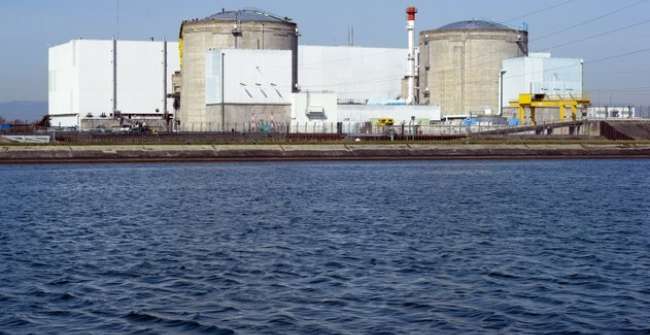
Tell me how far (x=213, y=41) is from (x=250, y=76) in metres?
8.12

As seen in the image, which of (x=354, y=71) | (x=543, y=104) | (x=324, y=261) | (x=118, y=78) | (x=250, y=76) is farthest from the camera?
(x=354, y=71)

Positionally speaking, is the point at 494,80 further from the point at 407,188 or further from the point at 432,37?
the point at 407,188

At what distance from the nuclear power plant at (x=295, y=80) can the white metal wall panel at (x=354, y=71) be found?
0.11 m

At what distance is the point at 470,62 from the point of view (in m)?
94.8

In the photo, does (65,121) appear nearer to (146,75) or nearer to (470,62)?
(146,75)

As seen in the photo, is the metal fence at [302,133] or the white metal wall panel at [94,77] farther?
the white metal wall panel at [94,77]

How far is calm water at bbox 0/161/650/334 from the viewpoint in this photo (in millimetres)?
14922

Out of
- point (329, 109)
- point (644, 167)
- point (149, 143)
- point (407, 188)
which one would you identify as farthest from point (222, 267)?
point (329, 109)

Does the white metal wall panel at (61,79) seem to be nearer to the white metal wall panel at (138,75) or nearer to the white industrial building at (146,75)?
the white industrial building at (146,75)

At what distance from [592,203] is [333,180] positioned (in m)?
16.2

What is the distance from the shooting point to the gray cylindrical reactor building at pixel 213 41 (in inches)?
3526

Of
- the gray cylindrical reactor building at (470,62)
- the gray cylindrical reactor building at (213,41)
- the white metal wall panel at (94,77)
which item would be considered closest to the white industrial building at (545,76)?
the gray cylindrical reactor building at (470,62)

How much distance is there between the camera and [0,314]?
15.2 m

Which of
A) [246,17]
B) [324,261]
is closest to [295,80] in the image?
[246,17]
